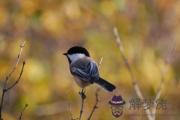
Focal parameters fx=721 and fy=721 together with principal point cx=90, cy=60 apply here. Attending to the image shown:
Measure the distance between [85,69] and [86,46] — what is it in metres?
2.55

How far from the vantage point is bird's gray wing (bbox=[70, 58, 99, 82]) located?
2.98 metres

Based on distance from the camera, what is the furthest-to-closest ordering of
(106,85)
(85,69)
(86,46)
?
1. (86,46)
2. (85,69)
3. (106,85)

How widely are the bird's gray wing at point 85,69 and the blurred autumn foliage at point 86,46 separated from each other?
173 cm

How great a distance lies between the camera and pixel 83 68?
10.2 ft

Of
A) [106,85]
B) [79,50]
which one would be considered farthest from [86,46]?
[106,85]

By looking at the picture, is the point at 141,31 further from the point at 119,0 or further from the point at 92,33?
the point at 119,0

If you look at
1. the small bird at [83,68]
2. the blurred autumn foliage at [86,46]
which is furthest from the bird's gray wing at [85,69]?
the blurred autumn foliage at [86,46]

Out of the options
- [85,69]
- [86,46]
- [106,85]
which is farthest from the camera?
[86,46]

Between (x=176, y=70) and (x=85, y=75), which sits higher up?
(x=176, y=70)

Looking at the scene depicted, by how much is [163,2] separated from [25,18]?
1.43 m

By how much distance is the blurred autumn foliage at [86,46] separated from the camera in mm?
5238

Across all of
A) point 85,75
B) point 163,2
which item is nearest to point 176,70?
point 163,2

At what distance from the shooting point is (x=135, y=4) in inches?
238

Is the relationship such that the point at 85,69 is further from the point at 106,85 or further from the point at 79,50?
the point at 106,85
